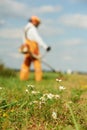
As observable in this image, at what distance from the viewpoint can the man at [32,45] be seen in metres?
16.2

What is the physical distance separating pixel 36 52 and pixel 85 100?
37.3 ft

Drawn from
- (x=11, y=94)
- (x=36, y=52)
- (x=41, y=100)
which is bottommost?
(x=36, y=52)

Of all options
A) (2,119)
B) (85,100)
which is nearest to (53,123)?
(2,119)

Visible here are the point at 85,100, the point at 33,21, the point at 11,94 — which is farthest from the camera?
the point at 33,21

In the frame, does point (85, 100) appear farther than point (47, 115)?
Yes

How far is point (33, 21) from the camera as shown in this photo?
17.1 meters

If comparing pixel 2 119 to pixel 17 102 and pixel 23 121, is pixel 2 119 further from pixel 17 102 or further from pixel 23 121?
pixel 17 102

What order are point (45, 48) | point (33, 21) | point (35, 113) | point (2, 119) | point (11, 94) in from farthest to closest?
point (33, 21), point (45, 48), point (11, 94), point (35, 113), point (2, 119)

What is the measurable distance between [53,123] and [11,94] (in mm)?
1619

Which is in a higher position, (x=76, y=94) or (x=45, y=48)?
(x=76, y=94)

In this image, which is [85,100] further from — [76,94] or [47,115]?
[47,115]

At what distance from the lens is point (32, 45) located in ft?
53.8

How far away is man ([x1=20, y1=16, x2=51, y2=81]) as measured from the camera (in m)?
16.2

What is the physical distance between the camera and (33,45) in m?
16.4
